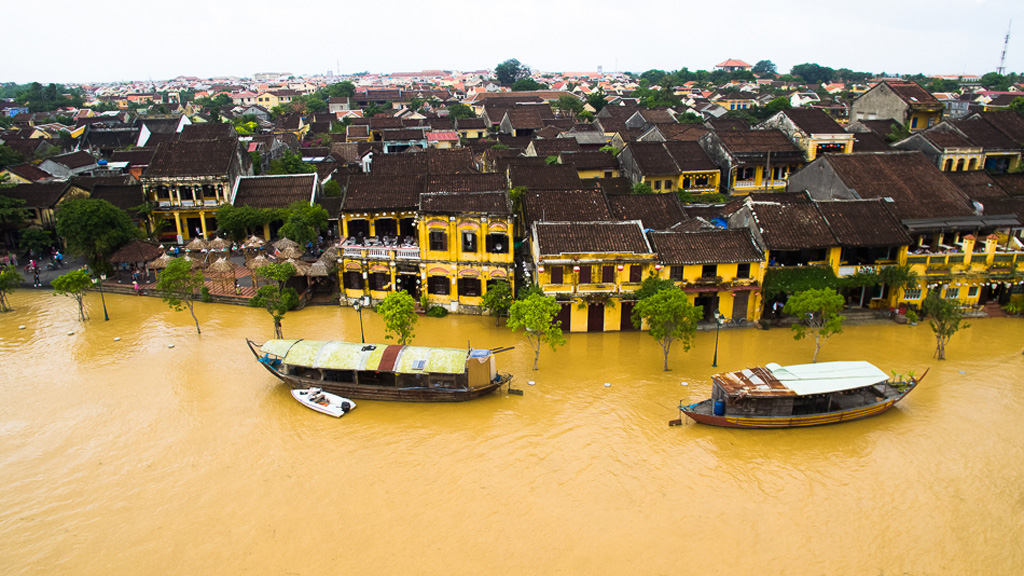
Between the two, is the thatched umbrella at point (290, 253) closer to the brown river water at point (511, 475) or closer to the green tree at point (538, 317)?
the brown river water at point (511, 475)

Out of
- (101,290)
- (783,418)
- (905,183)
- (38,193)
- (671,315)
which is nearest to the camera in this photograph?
(783,418)

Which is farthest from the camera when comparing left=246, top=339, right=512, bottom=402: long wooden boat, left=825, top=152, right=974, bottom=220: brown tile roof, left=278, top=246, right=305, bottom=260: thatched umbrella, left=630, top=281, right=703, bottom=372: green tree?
left=278, top=246, right=305, bottom=260: thatched umbrella

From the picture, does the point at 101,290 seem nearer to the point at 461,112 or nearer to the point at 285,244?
the point at 285,244

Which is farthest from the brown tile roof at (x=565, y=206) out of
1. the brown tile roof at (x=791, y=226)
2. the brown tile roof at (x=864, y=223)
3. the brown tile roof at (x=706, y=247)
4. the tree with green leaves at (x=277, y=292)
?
the tree with green leaves at (x=277, y=292)

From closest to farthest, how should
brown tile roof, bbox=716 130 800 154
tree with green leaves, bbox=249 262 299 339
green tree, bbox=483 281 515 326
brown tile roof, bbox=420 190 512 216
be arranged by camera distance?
green tree, bbox=483 281 515 326 → tree with green leaves, bbox=249 262 299 339 → brown tile roof, bbox=420 190 512 216 → brown tile roof, bbox=716 130 800 154

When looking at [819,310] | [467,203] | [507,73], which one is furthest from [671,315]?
[507,73]

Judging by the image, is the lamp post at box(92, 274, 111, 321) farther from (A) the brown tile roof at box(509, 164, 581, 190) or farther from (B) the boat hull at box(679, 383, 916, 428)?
(B) the boat hull at box(679, 383, 916, 428)

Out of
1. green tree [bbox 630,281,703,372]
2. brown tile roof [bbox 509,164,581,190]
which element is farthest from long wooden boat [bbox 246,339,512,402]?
brown tile roof [bbox 509,164,581,190]
